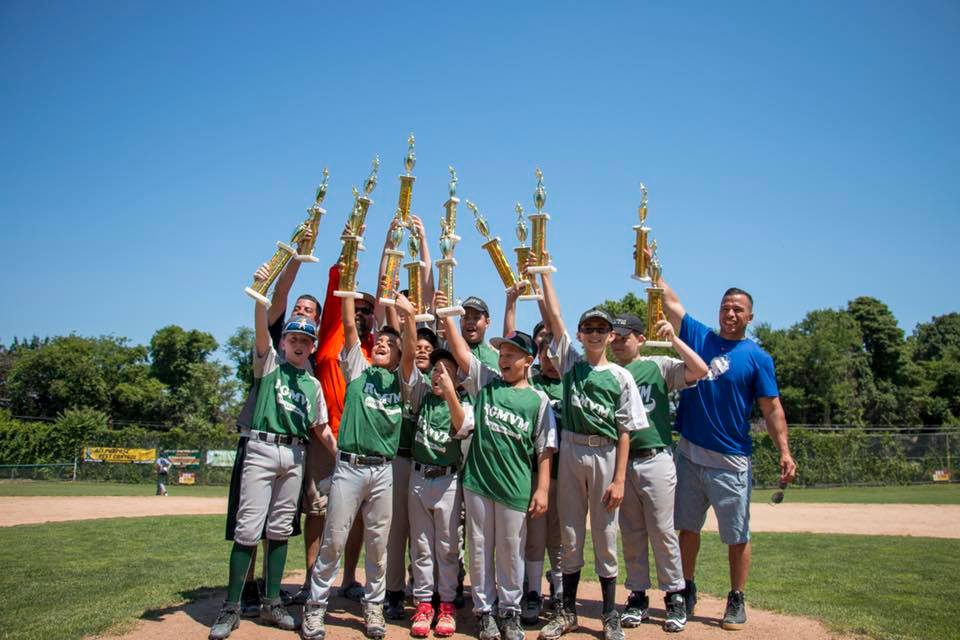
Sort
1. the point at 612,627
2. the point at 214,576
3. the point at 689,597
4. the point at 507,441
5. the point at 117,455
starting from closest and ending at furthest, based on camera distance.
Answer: the point at 612,627, the point at 507,441, the point at 689,597, the point at 214,576, the point at 117,455

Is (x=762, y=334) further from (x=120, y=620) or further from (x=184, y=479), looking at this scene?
(x=120, y=620)

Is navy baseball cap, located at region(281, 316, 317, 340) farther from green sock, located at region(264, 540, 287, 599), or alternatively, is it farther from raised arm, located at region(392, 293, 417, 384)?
green sock, located at region(264, 540, 287, 599)

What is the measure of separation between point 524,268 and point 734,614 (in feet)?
10.8

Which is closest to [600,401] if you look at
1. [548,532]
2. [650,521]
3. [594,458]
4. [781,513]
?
[594,458]

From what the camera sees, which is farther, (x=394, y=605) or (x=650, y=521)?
(x=394, y=605)

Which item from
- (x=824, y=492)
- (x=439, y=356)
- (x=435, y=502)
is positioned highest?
(x=439, y=356)

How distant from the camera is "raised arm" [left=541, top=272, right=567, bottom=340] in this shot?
202 inches

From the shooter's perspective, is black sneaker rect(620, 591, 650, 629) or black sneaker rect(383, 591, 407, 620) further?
black sneaker rect(383, 591, 407, 620)

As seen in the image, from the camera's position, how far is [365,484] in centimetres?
484

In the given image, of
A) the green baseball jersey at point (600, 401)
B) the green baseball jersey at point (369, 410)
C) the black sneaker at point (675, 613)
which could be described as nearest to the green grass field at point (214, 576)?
the black sneaker at point (675, 613)

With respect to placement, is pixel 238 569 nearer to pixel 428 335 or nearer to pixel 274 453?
pixel 274 453

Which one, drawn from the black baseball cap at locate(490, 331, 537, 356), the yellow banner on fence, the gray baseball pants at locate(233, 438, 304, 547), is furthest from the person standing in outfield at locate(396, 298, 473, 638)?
the yellow banner on fence

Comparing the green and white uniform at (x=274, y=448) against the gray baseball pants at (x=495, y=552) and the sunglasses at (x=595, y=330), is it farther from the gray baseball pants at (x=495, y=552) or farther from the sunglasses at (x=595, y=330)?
the sunglasses at (x=595, y=330)

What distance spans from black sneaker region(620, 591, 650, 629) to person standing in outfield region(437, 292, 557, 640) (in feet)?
3.18
